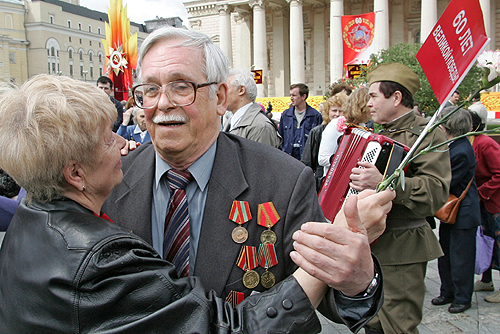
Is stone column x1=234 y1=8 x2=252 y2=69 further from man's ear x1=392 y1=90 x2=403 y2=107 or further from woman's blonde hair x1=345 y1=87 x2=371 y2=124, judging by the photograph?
man's ear x1=392 y1=90 x2=403 y2=107

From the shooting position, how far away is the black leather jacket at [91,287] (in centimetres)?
118

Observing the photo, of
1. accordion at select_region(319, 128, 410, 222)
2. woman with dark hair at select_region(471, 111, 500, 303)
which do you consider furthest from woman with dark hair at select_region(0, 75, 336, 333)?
woman with dark hair at select_region(471, 111, 500, 303)

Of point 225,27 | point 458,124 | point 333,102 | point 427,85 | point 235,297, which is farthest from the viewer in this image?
point 225,27

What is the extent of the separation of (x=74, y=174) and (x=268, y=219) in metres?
0.79

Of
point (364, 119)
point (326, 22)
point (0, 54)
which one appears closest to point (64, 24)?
point (0, 54)

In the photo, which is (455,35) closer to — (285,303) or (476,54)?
(476,54)

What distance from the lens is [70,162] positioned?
4.60ft

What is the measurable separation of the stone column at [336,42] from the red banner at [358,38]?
→ 10.5 metres

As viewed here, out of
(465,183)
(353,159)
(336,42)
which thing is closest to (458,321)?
(465,183)

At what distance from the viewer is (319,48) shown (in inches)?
1580

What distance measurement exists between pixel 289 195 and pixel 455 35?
89 centimetres

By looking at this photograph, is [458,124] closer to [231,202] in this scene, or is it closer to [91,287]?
[231,202]

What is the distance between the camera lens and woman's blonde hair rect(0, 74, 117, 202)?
1.33 metres

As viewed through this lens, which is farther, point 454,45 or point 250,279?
point 250,279
